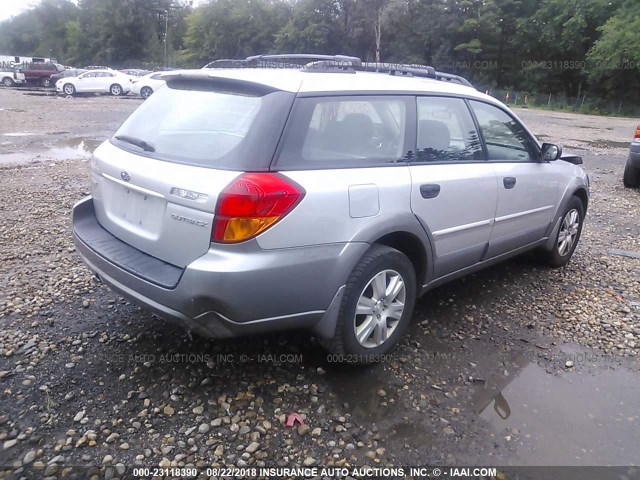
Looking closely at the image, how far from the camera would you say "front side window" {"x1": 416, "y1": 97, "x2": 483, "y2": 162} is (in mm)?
3518

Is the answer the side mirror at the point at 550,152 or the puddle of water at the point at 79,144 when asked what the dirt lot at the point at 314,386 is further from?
the puddle of water at the point at 79,144

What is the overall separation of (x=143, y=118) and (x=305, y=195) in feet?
4.56

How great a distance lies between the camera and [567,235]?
5.17 meters

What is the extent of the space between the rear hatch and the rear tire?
28.5ft

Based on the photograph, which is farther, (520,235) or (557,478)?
(520,235)

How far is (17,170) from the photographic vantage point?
8.71 metres

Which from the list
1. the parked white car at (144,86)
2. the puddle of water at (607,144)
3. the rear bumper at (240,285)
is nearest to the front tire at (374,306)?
the rear bumper at (240,285)

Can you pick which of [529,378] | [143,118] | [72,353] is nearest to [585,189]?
[529,378]

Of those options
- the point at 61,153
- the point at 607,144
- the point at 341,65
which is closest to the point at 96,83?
the point at 61,153

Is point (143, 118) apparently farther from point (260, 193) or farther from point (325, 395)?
point (325, 395)

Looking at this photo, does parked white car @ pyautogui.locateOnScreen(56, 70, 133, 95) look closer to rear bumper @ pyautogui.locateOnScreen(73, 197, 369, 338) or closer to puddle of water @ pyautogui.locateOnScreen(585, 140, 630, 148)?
puddle of water @ pyautogui.locateOnScreen(585, 140, 630, 148)

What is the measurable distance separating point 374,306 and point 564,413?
1.22 meters

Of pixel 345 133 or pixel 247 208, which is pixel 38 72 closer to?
pixel 345 133

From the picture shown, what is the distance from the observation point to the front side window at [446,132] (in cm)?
352
